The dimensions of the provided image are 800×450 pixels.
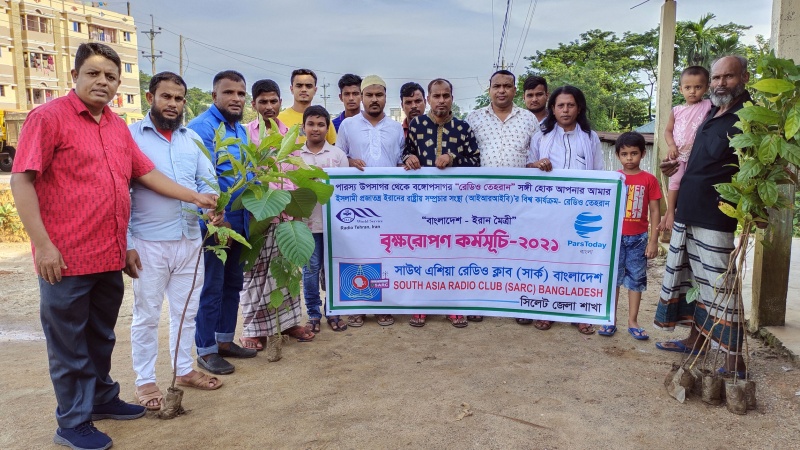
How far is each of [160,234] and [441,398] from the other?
1.81 meters

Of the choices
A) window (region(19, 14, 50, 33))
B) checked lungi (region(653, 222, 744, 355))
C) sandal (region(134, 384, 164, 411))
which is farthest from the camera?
window (region(19, 14, 50, 33))

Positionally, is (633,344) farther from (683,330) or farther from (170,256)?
(170,256)

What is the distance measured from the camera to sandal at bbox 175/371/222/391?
3.36 meters

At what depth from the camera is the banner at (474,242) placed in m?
4.22

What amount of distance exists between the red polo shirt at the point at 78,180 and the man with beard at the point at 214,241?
86cm

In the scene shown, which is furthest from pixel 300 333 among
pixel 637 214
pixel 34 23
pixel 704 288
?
pixel 34 23

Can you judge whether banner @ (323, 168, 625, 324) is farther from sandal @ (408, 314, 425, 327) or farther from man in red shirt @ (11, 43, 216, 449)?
man in red shirt @ (11, 43, 216, 449)

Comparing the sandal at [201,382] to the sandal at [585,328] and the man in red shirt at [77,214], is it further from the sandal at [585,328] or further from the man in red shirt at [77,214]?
the sandal at [585,328]

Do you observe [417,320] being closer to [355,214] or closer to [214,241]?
[355,214]

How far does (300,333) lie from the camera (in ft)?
14.0

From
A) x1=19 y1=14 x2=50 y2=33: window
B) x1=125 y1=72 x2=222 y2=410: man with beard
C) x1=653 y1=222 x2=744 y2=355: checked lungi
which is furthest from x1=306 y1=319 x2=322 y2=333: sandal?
x1=19 y1=14 x2=50 y2=33: window

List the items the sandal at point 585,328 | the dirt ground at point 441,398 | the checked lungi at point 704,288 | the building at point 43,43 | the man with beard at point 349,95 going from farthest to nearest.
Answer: the building at point 43,43, the man with beard at point 349,95, the sandal at point 585,328, the checked lungi at point 704,288, the dirt ground at point 441,398

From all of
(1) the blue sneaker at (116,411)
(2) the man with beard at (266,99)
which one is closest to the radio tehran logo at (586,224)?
(2) the man with beard at (266,99)

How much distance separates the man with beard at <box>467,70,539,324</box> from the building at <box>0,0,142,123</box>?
1194 inches
